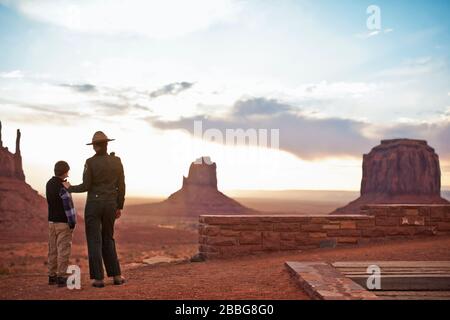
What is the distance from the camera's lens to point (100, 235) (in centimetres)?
698

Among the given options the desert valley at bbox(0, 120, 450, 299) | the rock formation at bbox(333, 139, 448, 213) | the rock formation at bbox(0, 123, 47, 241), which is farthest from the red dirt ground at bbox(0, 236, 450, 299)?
the rock formation at bbox(333, 139, 448, 213)

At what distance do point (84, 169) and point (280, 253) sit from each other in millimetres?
5098

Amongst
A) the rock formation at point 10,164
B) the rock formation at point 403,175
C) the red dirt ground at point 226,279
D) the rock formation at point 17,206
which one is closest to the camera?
the red dirt ground at point 226,279

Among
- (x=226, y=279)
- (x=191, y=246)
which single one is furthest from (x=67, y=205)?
(x=191, y=246)

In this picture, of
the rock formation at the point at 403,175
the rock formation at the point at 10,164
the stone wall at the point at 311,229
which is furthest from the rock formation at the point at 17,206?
the rock formation at the point at 403,175

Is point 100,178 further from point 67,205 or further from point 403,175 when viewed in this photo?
point 403,175

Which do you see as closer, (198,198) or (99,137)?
(99,137)

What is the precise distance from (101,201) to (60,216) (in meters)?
0.75

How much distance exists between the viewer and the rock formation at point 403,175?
8200 centimetres

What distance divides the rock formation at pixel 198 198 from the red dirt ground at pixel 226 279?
91.8 metres

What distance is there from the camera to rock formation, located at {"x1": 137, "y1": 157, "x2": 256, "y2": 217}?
341 ft

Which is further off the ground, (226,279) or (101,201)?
(101,201)

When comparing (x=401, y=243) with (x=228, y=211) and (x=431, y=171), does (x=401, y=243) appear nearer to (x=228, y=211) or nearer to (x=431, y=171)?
(x=431, y=171)

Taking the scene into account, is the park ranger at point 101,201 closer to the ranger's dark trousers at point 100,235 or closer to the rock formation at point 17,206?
the ranger's dark trousers at point 100,235
